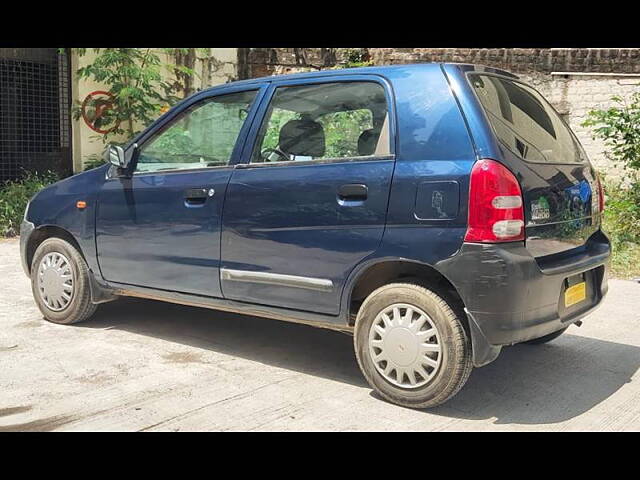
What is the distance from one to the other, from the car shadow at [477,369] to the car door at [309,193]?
701 mm

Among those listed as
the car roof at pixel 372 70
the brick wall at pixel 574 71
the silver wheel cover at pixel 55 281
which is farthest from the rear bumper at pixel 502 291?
the brick wall at pixel 574 71

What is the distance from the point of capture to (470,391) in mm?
4113

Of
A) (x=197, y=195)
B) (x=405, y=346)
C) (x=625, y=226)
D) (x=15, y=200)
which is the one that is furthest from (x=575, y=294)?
(x=15, y=200)

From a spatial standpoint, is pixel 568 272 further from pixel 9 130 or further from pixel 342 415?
pixel 9 130

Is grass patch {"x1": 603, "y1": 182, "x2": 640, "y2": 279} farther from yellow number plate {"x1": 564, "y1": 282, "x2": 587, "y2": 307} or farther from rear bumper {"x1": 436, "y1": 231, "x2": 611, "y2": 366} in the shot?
rear bumper {"x1": 436, "y1": 231, "x2": 611, "y2": 366}

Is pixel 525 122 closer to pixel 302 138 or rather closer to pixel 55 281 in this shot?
pixel 302 138

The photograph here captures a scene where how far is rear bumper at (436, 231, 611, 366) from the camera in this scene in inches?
136

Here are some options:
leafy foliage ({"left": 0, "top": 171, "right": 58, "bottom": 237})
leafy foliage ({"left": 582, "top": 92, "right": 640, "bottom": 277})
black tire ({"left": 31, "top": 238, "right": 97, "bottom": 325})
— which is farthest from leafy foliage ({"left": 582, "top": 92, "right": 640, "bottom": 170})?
leafy foliage ({"left": 0, "top": 171, "right": 58, "bottom": 237})

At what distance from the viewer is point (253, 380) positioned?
13.9 ft

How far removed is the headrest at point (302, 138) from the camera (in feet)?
13.8

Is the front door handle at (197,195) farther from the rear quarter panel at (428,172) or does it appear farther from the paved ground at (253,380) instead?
the rear quarter panel at (428,172)

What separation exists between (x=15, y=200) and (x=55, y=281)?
574 centimetres
